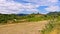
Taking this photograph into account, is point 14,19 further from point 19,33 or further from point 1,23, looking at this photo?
point 19,33

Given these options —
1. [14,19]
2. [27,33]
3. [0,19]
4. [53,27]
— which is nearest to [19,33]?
[27,33]

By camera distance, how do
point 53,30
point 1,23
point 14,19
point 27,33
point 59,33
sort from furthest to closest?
point 14,19, point 1,23, point 27,33, point 53,30, point 59,33

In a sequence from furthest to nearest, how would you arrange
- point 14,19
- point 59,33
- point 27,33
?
point 14,19, point 27,33, point 59,33

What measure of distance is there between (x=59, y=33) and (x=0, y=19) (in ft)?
37.0

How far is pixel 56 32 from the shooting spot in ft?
31.4

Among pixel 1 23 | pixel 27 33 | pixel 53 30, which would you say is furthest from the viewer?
pixel 1 23

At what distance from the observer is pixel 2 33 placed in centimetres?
1453

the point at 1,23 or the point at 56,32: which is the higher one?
the point at 56,32

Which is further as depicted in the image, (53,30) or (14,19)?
(14,19)

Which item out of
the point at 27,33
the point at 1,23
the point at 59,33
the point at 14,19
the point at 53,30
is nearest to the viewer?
the point at 59,33

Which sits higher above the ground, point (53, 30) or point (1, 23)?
point (53, 30)

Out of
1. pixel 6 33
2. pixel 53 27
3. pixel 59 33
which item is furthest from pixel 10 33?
pixel 59 33

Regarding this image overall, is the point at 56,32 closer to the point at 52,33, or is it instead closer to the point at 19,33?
the point at 52,33

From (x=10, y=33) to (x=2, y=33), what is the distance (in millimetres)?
683
